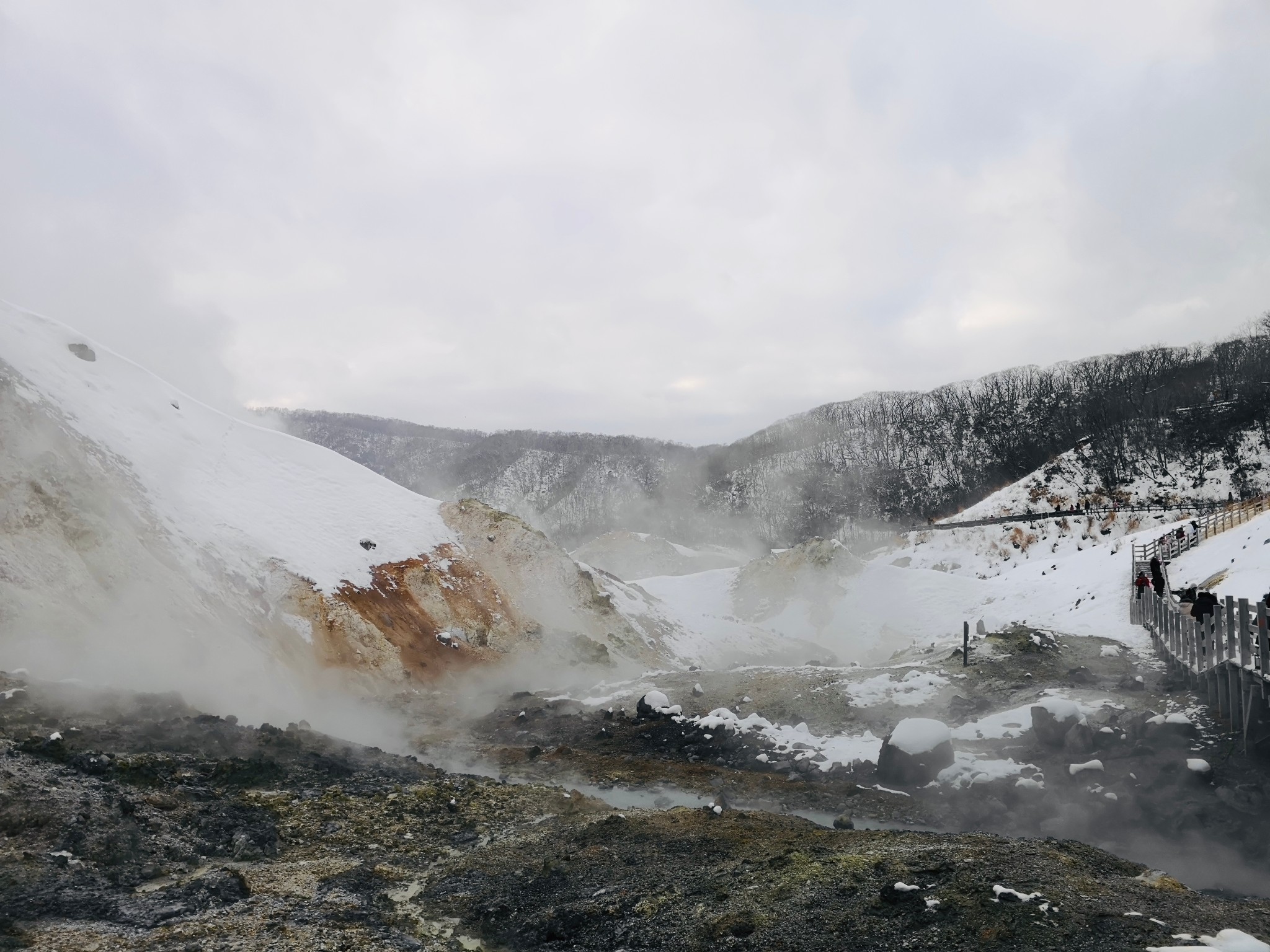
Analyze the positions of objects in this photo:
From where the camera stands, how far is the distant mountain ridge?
65.0 meters

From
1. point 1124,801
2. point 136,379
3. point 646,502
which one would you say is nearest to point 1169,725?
point 1124,801

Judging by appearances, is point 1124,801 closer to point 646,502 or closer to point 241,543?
point 241,543

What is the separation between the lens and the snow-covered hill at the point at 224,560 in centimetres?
1683

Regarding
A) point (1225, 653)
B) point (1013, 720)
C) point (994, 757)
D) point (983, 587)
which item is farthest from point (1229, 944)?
point (983, 587)

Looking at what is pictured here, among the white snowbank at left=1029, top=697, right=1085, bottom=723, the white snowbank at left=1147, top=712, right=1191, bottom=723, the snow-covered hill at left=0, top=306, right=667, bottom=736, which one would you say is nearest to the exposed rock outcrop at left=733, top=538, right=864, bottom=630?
Result: the snow-covered hill at left=0, top=306, right=667, bottom=736

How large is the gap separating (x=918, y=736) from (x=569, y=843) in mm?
6786

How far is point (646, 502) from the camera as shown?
115 m

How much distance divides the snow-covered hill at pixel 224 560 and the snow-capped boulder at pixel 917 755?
560 inches

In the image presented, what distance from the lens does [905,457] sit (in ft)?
327

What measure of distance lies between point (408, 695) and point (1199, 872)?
18.9m

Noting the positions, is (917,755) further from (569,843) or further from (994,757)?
(569,843)

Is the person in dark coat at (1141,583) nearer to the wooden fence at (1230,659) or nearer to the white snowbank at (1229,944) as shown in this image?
the wooden fence at (1230,659)

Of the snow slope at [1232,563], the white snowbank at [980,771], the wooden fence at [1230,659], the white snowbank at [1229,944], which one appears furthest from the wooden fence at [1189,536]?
A: the white snowbank at [1229,944]

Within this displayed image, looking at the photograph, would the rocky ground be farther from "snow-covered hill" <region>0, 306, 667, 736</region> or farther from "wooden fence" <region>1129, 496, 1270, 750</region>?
"snow-covered hill" <region>0, 306, 667, 736</region>
